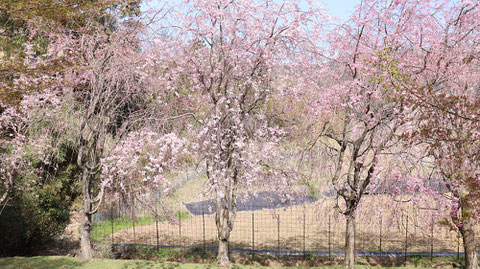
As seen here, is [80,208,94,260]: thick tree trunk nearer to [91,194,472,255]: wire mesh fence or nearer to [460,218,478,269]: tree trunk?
[91,194,472,255]: wire mesh fence

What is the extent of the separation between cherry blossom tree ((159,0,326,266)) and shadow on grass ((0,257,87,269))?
3.87 m

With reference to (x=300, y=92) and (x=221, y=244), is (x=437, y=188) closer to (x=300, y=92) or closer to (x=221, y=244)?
(x=300, y=92)

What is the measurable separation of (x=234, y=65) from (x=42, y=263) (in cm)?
705

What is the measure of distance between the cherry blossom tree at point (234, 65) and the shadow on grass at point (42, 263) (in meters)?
3.87

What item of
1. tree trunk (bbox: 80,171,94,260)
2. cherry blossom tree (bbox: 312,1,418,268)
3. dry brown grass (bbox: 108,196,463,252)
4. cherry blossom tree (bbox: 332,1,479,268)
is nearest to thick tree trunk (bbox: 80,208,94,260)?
tree trunk (bbox: 80,171,94,260)

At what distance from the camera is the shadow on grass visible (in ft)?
30.6

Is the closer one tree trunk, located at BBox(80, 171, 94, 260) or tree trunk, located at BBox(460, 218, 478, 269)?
tree trunk, located at BBox(460, 218, 478, 269)

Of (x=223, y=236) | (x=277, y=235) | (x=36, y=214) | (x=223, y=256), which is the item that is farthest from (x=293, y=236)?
(x=36, y=214)

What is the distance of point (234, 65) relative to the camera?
378 inches

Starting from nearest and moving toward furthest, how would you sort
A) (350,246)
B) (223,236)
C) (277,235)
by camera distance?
(350,246)
(223,236)
(277,235)

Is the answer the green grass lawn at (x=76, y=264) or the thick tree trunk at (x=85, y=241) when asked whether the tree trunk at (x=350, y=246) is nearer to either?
the green grass lawn at (x=76, y=264)

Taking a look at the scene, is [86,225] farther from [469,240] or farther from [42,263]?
[469,240]

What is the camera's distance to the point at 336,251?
39.7 feet

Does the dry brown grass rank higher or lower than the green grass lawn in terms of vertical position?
lower
